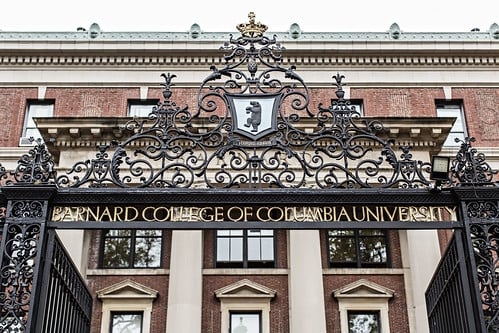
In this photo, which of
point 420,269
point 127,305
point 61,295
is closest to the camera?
point 61,295

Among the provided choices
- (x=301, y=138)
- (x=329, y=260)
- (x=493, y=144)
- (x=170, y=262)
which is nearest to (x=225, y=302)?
(x=170, y=262)

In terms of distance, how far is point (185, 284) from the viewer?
22094 mm

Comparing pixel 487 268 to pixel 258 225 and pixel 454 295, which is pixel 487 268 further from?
pixel 258 225

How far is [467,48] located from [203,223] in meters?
19.2

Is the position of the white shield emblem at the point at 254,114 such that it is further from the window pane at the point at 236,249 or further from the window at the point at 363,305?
the window pane at the point at 236,249

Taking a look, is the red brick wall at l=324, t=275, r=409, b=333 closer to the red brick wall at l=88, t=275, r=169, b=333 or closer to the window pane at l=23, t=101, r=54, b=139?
the red brick wall at l=88, t=275, r=169, b=333

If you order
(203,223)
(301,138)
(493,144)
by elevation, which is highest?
(493,144)

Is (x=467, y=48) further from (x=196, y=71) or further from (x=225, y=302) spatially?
(x=225, y=302)

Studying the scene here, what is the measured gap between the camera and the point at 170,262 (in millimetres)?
23219

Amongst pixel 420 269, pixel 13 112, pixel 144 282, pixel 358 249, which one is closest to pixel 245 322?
pixel 144 282

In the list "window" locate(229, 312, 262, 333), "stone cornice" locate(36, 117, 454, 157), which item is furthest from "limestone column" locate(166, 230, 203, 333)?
"stone cornice" locate(36, 117, 454, 157)

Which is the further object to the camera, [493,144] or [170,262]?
[493,144]

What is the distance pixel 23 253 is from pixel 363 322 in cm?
1534

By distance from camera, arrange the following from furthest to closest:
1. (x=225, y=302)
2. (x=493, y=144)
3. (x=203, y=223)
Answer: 1. (x=493, y=144)
2. (x=225, y=302)
3. (x=203, y=223)
